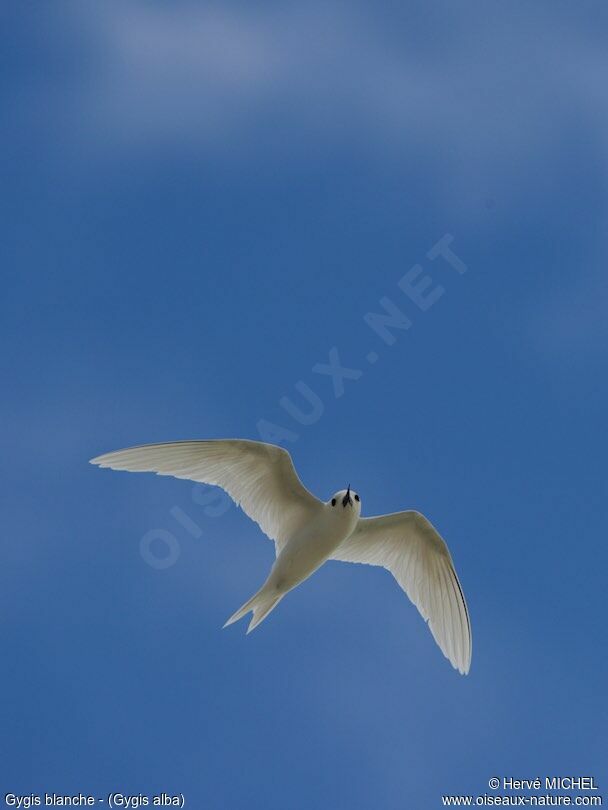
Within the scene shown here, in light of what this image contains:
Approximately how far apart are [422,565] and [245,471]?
12.1 ft

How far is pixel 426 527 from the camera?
58.4 ft

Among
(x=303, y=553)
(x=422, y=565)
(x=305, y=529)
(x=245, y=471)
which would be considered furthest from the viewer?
(x=422, y=565)

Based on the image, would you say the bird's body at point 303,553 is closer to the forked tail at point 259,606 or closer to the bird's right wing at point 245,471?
the forked tail at point 259,606

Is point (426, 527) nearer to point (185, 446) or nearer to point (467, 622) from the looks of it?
point (467, 622)

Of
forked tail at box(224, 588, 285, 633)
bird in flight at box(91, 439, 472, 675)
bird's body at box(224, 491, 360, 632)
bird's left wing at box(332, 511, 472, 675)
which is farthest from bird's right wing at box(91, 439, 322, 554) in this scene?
bird's left wing at box(332, 511, 472, 675)

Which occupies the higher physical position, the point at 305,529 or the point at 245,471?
the point at 245,471

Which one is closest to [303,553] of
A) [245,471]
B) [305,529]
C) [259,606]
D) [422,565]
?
[305,529]

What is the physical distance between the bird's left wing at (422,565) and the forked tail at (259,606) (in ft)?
5.57

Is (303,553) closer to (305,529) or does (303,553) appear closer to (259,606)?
(305,529)

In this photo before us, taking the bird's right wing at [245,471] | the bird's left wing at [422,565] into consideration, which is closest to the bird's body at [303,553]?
the bird's right wing at [245,471]

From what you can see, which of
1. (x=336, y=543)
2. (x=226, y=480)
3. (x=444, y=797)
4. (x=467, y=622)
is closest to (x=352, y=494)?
(x=336, y=543)

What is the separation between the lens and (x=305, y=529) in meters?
16.7

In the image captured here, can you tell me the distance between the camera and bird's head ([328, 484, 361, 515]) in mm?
16531

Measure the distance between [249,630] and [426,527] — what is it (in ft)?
11.9
